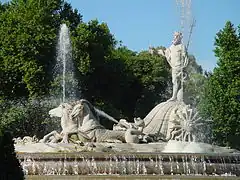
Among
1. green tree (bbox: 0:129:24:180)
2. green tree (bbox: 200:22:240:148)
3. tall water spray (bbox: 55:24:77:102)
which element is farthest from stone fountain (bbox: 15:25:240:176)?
tall water spray (bbox: 55:24:77:102)

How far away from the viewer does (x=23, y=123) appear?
126ft

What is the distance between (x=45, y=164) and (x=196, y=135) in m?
9.25

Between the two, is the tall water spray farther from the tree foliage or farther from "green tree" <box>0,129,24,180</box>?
"green tree" <box>0,129,24,180</box>

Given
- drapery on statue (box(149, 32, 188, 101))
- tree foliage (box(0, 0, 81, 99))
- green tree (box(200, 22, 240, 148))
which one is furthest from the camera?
tree foliage (box(0, 0, 81, 99))

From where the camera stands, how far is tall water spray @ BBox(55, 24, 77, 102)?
39938 millimetres

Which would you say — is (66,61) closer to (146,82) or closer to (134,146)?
(146,82)

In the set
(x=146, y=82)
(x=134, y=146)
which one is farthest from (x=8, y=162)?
(x=146, y=82)

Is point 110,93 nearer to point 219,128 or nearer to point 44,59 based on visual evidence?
point 44,59

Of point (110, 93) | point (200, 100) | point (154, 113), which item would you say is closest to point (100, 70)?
point (110, 93)

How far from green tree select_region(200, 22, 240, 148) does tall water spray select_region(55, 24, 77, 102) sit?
9159mm

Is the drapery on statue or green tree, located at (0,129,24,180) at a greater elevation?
the drapery on statue

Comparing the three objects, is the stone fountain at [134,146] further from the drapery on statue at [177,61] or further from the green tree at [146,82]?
the green tree at [146,82]

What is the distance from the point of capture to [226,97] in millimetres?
38938

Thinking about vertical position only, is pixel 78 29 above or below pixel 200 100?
above
